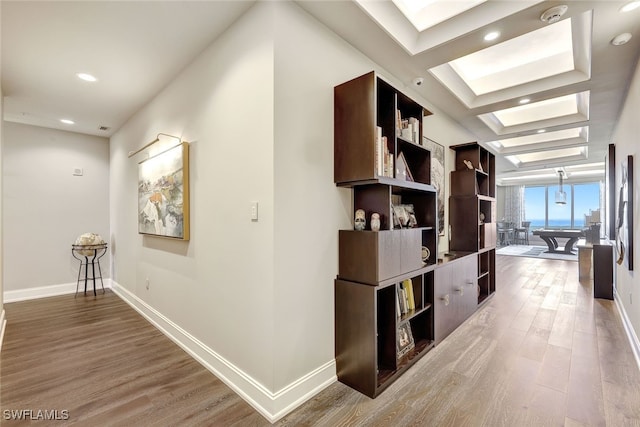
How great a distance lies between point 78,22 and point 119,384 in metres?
2.62

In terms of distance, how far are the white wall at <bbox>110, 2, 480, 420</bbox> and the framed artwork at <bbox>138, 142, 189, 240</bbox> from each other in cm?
14

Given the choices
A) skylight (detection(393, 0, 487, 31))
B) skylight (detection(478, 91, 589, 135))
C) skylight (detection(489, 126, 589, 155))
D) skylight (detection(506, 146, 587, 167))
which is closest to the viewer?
skylight (detection(393, 0, 487, 31))

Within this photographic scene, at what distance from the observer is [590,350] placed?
2.55 metres

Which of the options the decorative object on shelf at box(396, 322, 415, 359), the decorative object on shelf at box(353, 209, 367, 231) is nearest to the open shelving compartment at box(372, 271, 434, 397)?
the decorative object on shelf at box(396, 322, 415, 359)

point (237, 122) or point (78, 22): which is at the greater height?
point (78, 22)

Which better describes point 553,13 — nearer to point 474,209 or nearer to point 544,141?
point 474,209

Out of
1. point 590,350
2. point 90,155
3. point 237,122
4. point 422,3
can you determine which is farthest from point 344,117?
point 90,155

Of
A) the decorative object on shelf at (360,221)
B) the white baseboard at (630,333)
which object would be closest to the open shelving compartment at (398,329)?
the decorative object on shelf at (360,221)

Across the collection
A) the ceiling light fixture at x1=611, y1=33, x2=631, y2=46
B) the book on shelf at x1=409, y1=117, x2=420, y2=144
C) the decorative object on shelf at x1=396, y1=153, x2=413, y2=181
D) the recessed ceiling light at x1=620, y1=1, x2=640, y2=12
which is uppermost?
the recessed ceiling light at x1=620, y1=1, x2=640, y2=12

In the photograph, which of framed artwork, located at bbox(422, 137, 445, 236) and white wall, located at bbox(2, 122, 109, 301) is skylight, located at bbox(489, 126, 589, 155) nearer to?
framed artwork, located at bbox(422, 137, 445, 236)

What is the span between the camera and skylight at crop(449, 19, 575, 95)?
267 cm

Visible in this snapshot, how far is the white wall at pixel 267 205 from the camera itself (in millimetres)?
1802

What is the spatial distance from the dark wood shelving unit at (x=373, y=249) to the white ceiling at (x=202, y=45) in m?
0.48

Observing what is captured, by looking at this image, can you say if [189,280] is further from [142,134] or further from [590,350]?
[590,350]
